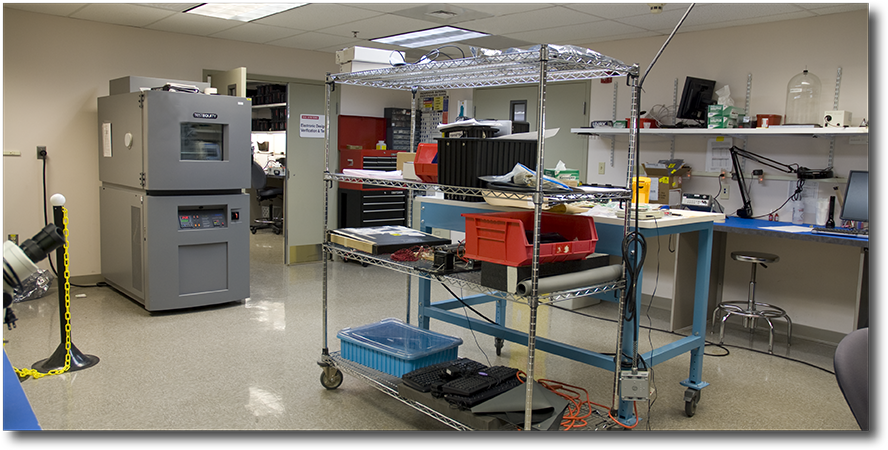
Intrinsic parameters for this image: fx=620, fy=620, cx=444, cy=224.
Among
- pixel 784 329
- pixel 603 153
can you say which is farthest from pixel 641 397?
pixel 603 153

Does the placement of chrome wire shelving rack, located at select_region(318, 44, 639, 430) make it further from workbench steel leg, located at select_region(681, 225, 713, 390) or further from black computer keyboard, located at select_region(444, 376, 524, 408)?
workbench steel leg, located at select_region(681, 225, 713, 390)

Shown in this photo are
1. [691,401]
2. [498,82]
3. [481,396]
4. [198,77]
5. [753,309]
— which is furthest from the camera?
[198,77]

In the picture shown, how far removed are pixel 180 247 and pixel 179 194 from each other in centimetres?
39

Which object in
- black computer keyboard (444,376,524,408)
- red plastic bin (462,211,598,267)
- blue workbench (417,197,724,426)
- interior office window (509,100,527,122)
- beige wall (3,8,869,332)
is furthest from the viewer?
interior office window (509,100,527,122)

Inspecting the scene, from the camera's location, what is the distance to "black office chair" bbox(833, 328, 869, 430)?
60.1 inches

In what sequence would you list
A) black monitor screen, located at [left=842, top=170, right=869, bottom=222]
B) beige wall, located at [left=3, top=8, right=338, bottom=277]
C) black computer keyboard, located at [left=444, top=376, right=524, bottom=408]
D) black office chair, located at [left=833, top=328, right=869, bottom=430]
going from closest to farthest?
1. black office chair, located at [left=833, top=328, right=869, bottom=430]
2. black computer keyboard, located at [left=444, top=376, right=524, bottom=408]
3. black monitor screen, located at [left=842, top=170, right=869, bottom=222]
4. beige wall, located at [left=3, top=8, right=338, bottom=277]

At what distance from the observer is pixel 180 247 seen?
14.8ft

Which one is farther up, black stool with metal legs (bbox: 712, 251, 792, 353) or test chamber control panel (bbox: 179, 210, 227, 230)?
test chamber control panel (bbox: 179, 210, 227, 230)

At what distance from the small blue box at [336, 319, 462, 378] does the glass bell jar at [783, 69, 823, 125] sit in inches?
120

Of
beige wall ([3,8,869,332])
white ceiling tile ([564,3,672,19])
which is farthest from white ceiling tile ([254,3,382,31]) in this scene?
white ceiling tile ([564,3,672,19])

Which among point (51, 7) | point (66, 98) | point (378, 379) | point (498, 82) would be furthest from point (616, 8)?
point (66, 98)

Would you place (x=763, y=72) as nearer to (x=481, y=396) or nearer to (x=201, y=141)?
(x=481, y=396)

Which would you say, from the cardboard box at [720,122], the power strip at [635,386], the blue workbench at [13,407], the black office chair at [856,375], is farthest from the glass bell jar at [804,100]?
the blue workbench at [13,407]
